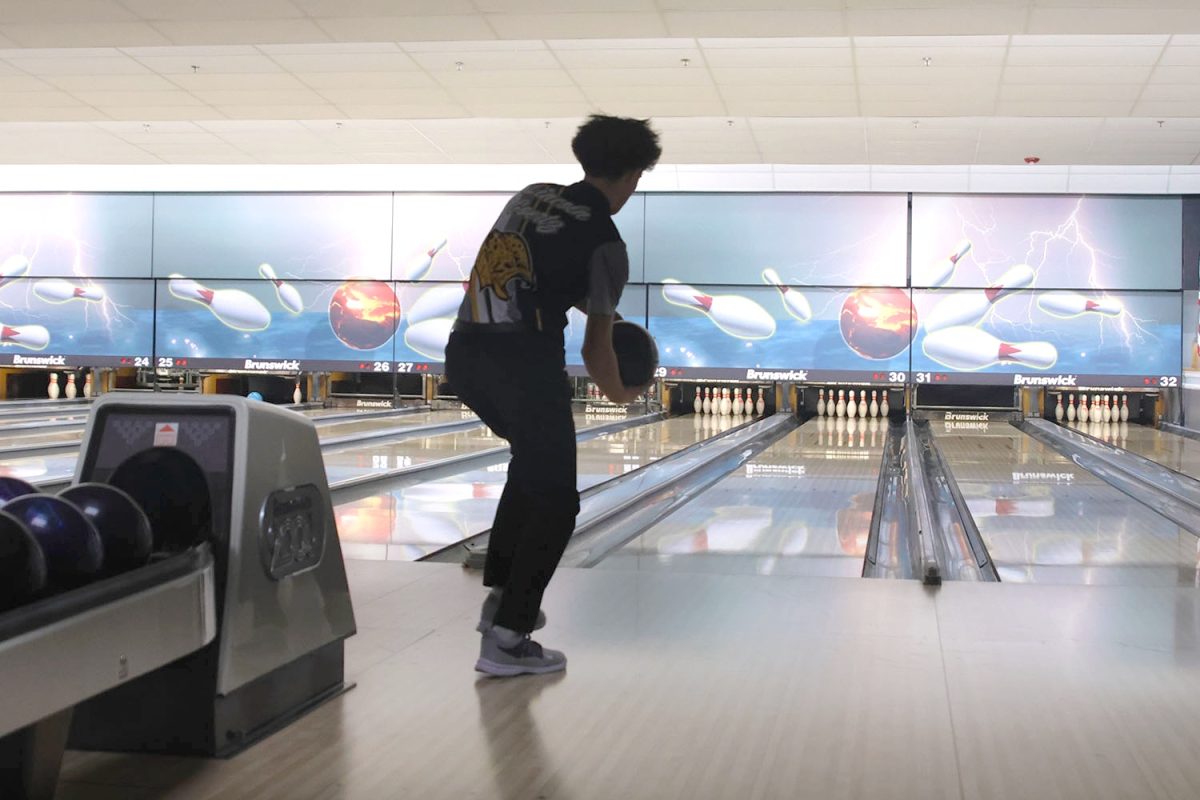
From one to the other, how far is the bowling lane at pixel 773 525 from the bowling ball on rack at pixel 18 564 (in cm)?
213

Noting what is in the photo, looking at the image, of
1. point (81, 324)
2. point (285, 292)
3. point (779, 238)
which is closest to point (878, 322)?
point (779, 238)

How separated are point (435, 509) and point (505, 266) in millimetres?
2511

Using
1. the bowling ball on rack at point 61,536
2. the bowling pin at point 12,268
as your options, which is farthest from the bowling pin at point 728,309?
the bowling ball on rack at point 61,536

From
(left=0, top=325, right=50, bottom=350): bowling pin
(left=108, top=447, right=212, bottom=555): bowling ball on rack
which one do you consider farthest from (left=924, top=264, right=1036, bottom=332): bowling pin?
(left=108, top=447, right=212, bottom=555): bowling ball on rack

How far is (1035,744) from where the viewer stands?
1688 mm

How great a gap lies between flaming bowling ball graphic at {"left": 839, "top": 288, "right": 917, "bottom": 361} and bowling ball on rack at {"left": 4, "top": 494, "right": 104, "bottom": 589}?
865 cm

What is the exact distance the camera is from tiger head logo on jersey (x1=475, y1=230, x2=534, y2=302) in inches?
78.7

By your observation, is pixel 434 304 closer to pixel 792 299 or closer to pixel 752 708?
pixel 792 299

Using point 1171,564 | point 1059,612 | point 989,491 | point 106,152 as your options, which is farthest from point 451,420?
point 1059,612

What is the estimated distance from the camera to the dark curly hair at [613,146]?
6.84 feet

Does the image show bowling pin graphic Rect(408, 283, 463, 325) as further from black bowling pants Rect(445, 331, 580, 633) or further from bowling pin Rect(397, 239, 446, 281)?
black bowling pants Rect(445, 331, 580, 633)

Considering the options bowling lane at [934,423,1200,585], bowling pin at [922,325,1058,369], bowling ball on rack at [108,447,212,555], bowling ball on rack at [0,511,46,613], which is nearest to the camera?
bowling ball on rack at [0,511,46,613]

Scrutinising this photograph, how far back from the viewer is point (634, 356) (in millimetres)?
2109

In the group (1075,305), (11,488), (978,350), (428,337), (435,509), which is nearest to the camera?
(11,488)
